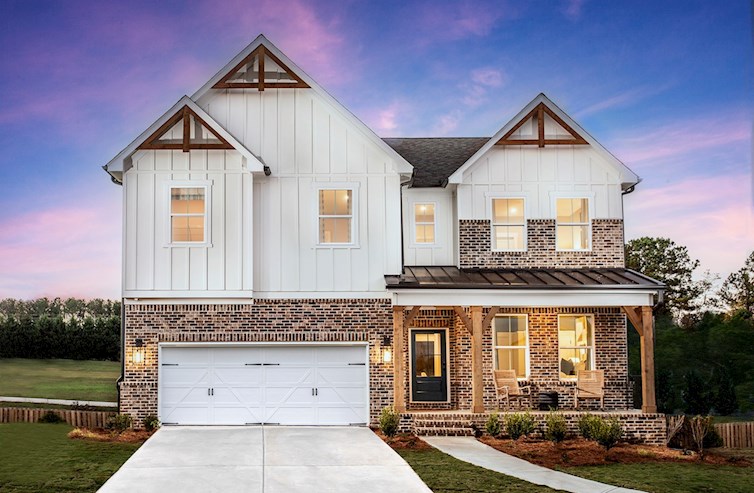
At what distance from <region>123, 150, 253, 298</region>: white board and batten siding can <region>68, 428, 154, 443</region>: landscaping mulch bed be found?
121 inches

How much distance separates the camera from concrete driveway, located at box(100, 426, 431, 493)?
37.1ft

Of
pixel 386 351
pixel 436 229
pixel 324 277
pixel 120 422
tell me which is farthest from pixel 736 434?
pixel 120 422

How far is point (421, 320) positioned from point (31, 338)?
21.9 metres

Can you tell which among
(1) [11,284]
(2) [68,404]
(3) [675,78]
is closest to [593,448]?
(3) [675,78]

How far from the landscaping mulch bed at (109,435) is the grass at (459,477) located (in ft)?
19.3

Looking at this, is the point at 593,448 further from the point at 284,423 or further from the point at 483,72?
the point at 483,72

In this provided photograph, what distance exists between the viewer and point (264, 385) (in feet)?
57.3

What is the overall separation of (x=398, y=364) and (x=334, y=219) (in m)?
3.76

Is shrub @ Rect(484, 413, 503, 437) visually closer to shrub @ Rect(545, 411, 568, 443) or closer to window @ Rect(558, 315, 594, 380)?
shrub @ Rect(545, 411, 568, 443)

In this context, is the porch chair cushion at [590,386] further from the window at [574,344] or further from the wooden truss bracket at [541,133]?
the wooden truss bracket at [541,133]

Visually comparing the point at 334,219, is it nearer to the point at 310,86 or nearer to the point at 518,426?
the point at 310,86

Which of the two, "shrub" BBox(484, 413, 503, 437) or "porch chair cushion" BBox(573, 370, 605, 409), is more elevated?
"porch chair cushion" BBox(573, 370, 605, 409)

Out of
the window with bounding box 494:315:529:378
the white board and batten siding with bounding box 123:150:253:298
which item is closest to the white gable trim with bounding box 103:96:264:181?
the white board and batten siding with bounding box 123:150:253:298

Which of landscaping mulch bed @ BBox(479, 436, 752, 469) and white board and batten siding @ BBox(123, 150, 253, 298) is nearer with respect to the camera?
landscaping mulch bed @ BBox(479, 436, 752, 469)
